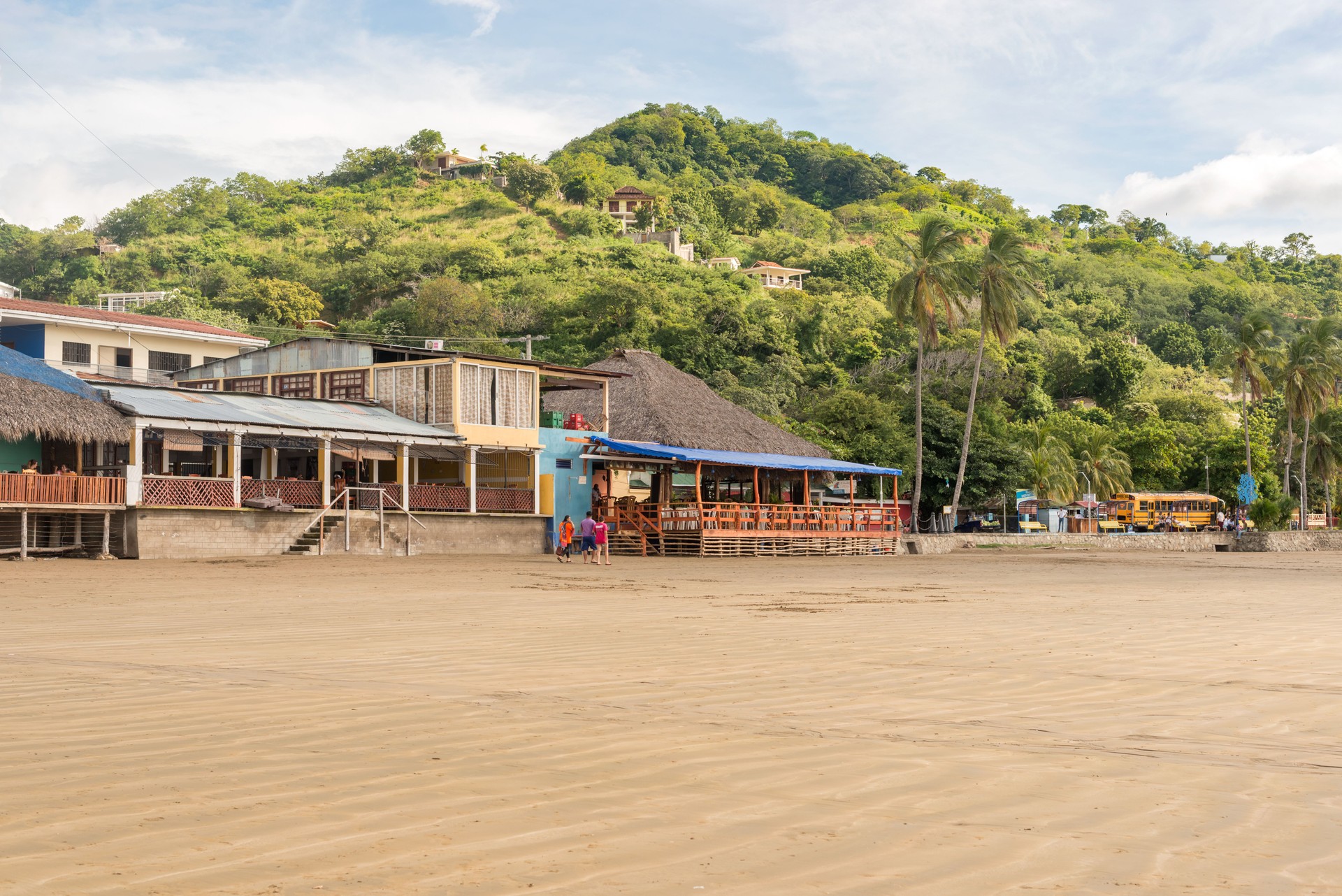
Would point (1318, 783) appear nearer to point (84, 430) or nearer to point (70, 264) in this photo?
point (84, 430)

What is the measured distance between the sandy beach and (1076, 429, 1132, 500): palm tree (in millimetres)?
54979

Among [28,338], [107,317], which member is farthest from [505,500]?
[28,338]

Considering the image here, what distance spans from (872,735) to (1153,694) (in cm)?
256

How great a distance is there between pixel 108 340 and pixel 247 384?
10.1 m

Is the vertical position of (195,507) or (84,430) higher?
(84,430)

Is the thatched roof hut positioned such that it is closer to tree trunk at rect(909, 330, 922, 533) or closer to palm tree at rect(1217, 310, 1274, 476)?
tree trunk at rect(909, 330, 922, 533)

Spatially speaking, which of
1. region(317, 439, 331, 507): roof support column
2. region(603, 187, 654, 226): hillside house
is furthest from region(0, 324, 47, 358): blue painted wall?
region(603, 187, 654, 226): hillside house

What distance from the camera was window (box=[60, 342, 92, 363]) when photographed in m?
42.9

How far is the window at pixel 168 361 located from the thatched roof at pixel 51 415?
67.6 feet

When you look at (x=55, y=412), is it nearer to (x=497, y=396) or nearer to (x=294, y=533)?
(x=294, y=533)

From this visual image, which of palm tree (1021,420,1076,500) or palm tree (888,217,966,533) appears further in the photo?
palm tree (1021,420,1076,500)

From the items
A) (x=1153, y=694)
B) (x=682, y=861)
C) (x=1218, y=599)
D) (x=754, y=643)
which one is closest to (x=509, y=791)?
(x=682, y=861)

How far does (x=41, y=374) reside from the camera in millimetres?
26766

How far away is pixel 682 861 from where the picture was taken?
3.87 metres
